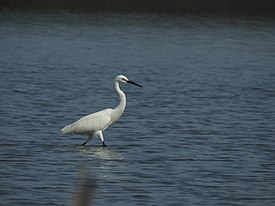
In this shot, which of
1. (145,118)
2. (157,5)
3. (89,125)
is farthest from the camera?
(157,5)

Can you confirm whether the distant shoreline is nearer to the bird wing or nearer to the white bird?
the white bird

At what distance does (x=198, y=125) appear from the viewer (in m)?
18.4

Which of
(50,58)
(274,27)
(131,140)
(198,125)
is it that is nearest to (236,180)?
(131,140)

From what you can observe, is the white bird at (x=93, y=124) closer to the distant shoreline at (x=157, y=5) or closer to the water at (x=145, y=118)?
the water at (x=145, y=118)

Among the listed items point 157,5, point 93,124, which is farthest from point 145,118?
point 157,5

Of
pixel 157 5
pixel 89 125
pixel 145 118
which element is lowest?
pixel 157 5

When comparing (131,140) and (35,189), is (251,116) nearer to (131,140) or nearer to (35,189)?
Result: (131,140)

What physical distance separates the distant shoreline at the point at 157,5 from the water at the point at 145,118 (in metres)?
12.8

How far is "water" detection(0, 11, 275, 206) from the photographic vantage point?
12.7 m

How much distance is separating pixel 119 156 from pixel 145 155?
0.41 meters

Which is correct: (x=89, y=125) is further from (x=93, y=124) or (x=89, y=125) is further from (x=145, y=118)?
(x=145, y=118)

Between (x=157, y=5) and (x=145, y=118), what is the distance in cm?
3757

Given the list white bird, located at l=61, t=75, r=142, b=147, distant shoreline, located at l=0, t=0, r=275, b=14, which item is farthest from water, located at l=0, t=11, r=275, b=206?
distant shoreline, located at l=0, t=0, r=275, b=14

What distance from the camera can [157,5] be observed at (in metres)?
56.3
